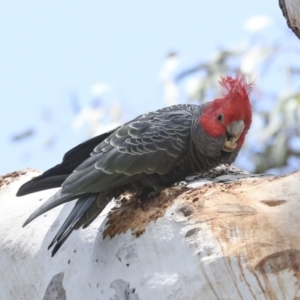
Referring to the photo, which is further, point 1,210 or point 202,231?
point 1,210

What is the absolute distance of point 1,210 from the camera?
3.06 m

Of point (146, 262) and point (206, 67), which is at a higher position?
point (206, 67)

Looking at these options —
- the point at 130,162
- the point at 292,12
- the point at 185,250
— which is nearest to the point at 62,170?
the point at 130,162

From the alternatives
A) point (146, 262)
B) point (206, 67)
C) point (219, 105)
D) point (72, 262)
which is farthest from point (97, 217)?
point (206, 67)

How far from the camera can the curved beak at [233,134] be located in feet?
9.25

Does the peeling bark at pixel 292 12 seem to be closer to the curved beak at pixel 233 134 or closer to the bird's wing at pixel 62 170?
the curved beak at pixel 233 134

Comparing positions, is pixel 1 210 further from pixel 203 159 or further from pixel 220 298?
pixel 220 298

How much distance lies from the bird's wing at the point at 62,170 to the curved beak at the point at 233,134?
0.51 meters

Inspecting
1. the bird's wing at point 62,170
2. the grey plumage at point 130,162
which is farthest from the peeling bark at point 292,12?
the bird's wing at point 62,170

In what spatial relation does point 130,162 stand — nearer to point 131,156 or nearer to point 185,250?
point 131,156

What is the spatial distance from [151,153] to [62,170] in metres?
0.39

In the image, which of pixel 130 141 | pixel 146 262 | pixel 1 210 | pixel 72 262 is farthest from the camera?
pixel 1 210

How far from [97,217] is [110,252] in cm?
29

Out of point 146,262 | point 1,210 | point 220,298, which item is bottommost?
point 220,298
